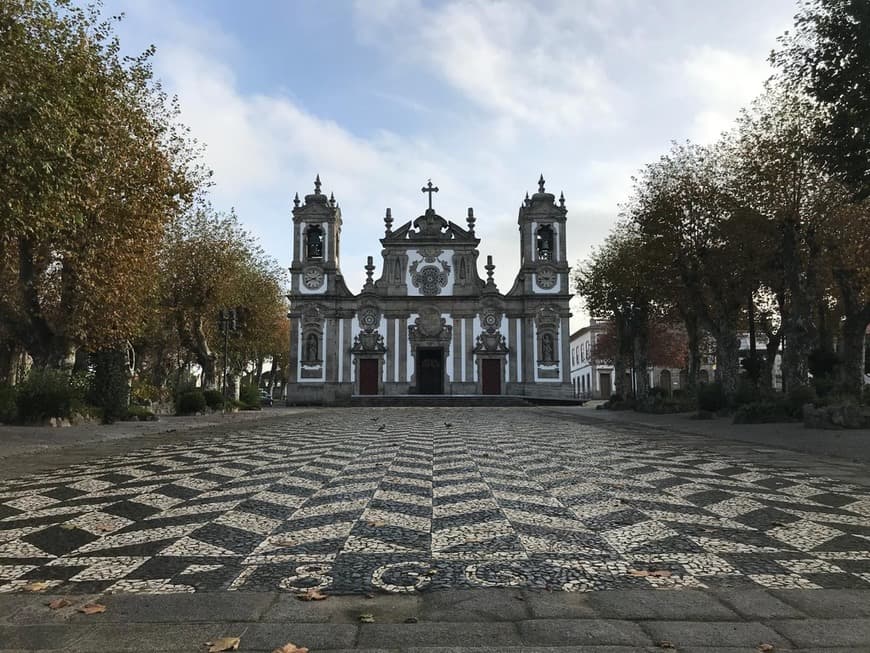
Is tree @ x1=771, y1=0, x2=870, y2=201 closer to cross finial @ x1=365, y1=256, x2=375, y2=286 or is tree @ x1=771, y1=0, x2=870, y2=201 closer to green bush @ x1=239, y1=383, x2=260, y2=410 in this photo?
green bush @ x1=239, y1=383, x2=260, y2=410

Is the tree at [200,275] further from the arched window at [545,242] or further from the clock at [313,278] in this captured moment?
the arched window at [545,242]

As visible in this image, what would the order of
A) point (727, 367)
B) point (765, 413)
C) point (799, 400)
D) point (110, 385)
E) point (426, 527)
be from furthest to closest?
point (727, 367), point (110, 385), point (765, 413), point (799, 400), point (426, 527)

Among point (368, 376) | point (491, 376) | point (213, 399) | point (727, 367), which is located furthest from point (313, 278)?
point (727, 367)

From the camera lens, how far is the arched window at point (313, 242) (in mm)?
42688

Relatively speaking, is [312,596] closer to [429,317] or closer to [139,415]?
[139,415]

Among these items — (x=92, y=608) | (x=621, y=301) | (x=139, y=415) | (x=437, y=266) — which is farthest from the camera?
(x=437, y=266)

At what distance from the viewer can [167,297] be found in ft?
86.4

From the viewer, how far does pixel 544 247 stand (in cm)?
4262

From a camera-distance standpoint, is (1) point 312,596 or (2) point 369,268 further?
(2) point 369,268

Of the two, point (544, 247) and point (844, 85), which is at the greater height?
point (544, 247)

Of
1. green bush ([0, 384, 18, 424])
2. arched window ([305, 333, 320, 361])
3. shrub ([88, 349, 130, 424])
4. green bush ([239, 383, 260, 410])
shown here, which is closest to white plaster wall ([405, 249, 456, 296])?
arched window ([305, 333, 320, 361])

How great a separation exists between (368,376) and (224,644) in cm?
3908

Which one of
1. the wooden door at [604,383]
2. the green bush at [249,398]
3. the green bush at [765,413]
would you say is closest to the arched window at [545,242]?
the green bush at [249,398]

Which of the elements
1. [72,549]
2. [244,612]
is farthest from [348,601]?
[72,549]
